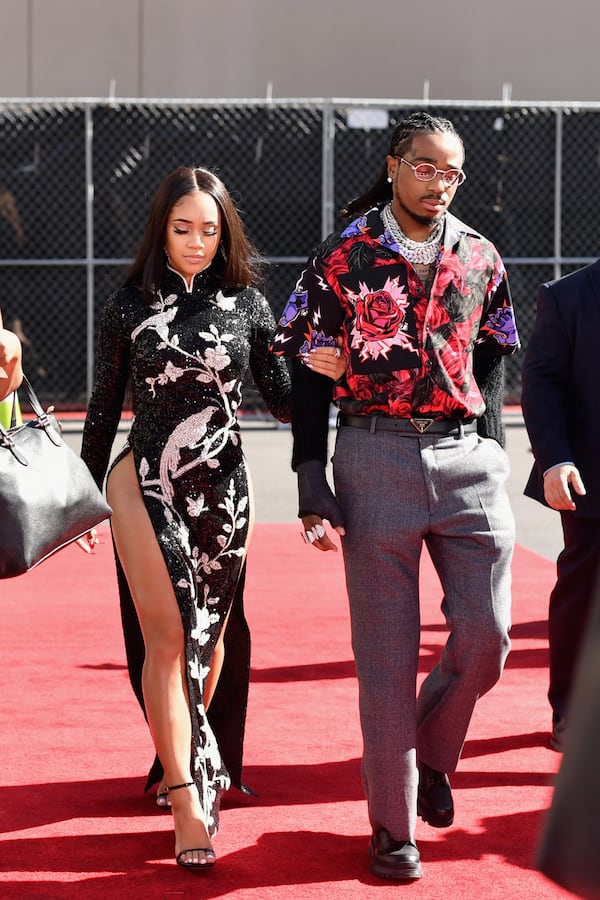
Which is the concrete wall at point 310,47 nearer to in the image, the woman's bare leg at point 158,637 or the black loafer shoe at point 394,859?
the woman's bare leg at point 158,637

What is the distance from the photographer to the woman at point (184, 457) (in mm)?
4113

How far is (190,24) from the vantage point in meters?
17.1

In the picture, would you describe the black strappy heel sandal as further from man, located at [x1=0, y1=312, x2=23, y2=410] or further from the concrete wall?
the concrete wall

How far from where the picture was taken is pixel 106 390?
173 inches

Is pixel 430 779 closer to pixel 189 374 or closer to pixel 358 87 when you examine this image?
pixel 189 374

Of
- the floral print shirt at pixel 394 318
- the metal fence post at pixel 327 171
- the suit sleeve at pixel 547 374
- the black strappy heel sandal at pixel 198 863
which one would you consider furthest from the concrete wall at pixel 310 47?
the black strappy heel sandal at pixel 198 863

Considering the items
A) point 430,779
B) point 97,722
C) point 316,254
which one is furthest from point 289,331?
point 97,722

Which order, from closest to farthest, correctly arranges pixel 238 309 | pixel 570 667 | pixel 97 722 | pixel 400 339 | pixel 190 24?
1. pixel 400 339
2. pixel 238 309
3. pixel 570 667
4. pixel 97 722
5. pixel 190 24

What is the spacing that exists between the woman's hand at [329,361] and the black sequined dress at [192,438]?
18.0 inches

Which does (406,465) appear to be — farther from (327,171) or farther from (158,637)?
(327,171)

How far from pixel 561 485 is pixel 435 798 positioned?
0.99m

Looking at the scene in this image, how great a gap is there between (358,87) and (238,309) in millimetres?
13471

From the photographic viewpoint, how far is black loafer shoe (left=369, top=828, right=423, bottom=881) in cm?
376

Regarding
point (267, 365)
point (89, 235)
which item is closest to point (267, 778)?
point (267, 365)
